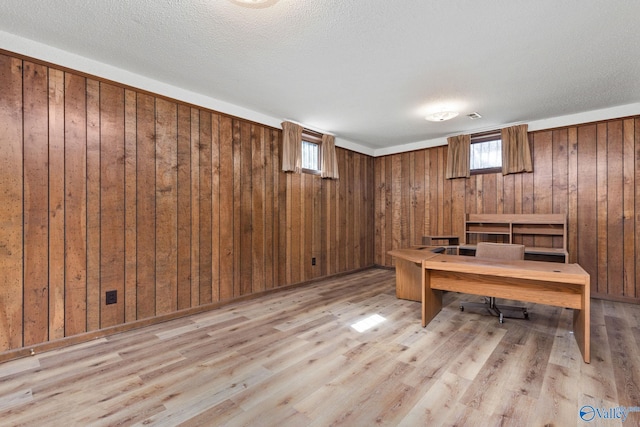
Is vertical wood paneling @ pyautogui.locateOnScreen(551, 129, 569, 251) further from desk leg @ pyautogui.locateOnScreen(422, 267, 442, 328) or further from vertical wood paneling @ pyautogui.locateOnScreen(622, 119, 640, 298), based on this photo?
desk leg @ pyautogui.locateOnScreen(422, 267, 442, 328)

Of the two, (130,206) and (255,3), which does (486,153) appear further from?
(130,206)

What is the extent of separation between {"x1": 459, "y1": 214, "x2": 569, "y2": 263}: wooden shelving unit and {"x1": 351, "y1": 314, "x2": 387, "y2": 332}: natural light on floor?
2054 mm

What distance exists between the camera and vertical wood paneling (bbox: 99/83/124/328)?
269 cm

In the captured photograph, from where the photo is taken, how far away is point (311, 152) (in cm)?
486

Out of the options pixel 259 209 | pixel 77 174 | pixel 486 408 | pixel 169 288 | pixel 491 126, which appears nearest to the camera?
pixel 486 408

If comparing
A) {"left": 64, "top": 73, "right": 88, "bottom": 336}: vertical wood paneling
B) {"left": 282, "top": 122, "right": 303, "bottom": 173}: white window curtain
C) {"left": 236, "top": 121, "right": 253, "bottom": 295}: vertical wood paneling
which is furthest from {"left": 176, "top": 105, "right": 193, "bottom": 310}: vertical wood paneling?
{"left": 282, "top": 122, "right": 303, "bottom": 173}: white window curtain

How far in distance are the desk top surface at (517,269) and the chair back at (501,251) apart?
32cm

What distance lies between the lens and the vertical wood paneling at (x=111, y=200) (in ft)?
8.84

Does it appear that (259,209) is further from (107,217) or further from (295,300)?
(107,217)

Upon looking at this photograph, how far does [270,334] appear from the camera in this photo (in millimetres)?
2717

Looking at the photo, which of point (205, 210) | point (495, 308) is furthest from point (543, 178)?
point (205, 210)

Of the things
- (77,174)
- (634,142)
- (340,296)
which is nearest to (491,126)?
(634,142)

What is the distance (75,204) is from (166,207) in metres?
0.75

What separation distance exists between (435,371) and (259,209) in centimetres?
278
